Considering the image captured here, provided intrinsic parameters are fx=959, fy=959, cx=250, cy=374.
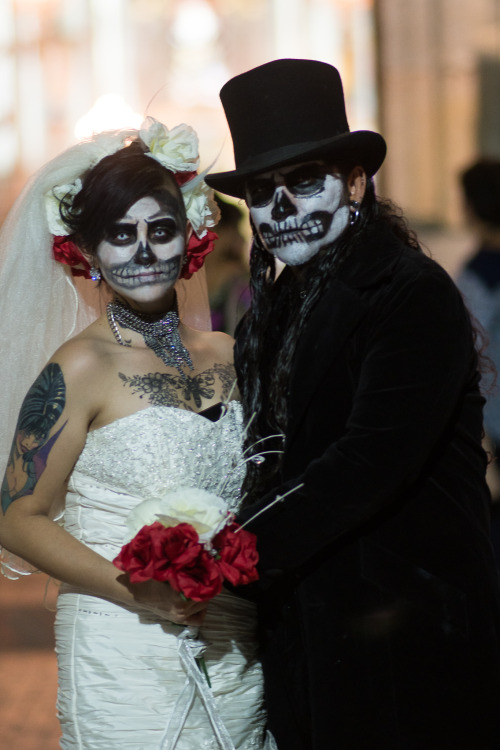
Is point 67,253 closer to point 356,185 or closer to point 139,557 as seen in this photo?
point 356,185

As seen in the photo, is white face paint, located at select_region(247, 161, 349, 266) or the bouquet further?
white face paint, located at select_region(247, 161, 349, 266)

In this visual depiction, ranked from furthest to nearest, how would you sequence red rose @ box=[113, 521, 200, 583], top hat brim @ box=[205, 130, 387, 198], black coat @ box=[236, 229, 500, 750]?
top hat brim @ box=[205, 130, 387, 198], black coat @ box=[236, 229, 500, 750], red rose @ box=[113, 521, 200, 583]

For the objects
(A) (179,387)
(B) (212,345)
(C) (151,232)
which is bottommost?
(A) (179,387)

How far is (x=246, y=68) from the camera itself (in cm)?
813

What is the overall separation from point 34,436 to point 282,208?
2.64 feet

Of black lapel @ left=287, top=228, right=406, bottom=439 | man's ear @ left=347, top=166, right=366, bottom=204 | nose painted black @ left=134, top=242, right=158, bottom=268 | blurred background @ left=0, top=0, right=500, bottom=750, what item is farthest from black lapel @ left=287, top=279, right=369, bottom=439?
blurred background @ left=0, top=0, right=500, bottom=750

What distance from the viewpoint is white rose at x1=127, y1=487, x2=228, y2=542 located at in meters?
2.00

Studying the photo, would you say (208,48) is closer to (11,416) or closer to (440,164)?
(440,164)

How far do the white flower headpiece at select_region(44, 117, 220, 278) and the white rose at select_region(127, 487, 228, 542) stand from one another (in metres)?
0.85

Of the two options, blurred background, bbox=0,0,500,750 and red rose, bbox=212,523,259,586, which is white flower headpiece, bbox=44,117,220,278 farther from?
blurred background, bbox=0,0,500,750

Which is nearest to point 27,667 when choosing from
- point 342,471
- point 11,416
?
point 11,416

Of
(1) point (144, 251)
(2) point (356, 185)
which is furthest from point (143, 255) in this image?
(2) point (356, 185)

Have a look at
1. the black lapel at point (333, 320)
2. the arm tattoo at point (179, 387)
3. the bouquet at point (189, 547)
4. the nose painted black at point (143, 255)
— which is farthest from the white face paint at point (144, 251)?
the bouquet at point (189, 547)

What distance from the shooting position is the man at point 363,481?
2096 mm
